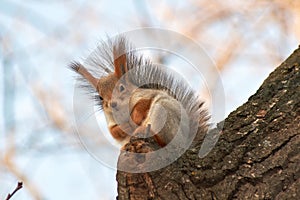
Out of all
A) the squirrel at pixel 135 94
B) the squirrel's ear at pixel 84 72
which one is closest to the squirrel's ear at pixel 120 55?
the squirrel at pixel 135 94

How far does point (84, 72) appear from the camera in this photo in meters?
2.15

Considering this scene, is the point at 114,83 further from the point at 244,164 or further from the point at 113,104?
the point at 244,164

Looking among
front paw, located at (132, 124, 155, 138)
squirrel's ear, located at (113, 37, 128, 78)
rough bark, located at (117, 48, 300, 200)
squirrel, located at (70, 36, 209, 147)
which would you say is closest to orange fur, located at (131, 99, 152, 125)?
squirrel, located at (70, 36, 209, 147)

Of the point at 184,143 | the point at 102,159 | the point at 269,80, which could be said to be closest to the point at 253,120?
the point at 269,80

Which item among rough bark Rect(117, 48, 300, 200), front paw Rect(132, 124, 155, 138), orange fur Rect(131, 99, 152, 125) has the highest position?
orange fur Rect(131, 99, 152, 125)

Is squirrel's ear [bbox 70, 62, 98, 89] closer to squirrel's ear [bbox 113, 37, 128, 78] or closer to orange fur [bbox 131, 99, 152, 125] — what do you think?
squirrel's ear [bbox 113, 37, 128, 78]

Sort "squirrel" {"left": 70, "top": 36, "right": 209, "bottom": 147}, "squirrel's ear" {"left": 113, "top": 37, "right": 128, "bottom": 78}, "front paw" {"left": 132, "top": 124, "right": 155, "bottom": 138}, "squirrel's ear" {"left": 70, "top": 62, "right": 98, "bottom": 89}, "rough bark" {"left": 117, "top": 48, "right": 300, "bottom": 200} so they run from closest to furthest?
"rough bark" {"left": 117, "top": 48, "right": 300, "bottom": 200}
"front paw" {"left": 132, "top": 124, "right": 155, "bottom": 138}
"squirrel" {"left": 70, "top": 36, "right": 209, "bottom": 147}
"squirrel's ear" {"left": 113, "top": 37, "right": 128, "bottom": 78}
"squirrel's ear" {"left": 70, "top": 62, "right": 98, "bottom": 89}

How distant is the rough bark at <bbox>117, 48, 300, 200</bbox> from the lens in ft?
3.99

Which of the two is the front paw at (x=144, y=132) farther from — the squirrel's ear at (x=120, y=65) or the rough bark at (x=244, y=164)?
the squirrel's ear at (x=120, y=65)

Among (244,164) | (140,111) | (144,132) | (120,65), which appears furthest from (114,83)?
(244,164)

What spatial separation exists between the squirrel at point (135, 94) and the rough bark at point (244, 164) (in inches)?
10.6

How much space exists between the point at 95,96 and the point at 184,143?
2.13 ft

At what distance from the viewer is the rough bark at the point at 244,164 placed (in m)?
1.22

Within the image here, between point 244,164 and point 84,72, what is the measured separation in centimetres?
105
